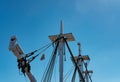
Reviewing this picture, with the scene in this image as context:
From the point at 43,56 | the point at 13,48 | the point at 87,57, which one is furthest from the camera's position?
the point at 87,57

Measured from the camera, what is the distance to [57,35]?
1357 inches

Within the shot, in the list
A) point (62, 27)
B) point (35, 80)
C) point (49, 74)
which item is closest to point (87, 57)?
point (62, 27)

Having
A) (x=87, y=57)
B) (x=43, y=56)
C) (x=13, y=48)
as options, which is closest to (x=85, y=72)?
(x=87, y=57)

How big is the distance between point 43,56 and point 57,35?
553cm

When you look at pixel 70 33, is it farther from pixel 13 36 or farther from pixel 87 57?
pixel 87 57

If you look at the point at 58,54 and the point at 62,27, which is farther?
the point at 62,27

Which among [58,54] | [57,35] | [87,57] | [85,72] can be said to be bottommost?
[85,72]

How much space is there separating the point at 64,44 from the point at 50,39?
7.84 feet

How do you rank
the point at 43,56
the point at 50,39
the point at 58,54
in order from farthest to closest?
1. the point at 50,39
2. the point at 58,54
3. the point at 43,56

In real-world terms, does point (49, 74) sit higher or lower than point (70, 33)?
lower

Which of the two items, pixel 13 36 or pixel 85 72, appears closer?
pixel 13 36

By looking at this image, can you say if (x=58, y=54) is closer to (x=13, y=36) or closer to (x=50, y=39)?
(x=50, y=39)

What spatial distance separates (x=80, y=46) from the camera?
5369 centimetres

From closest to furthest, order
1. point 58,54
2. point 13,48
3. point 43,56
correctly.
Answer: point 13,48
point 43,56
point 58,54
